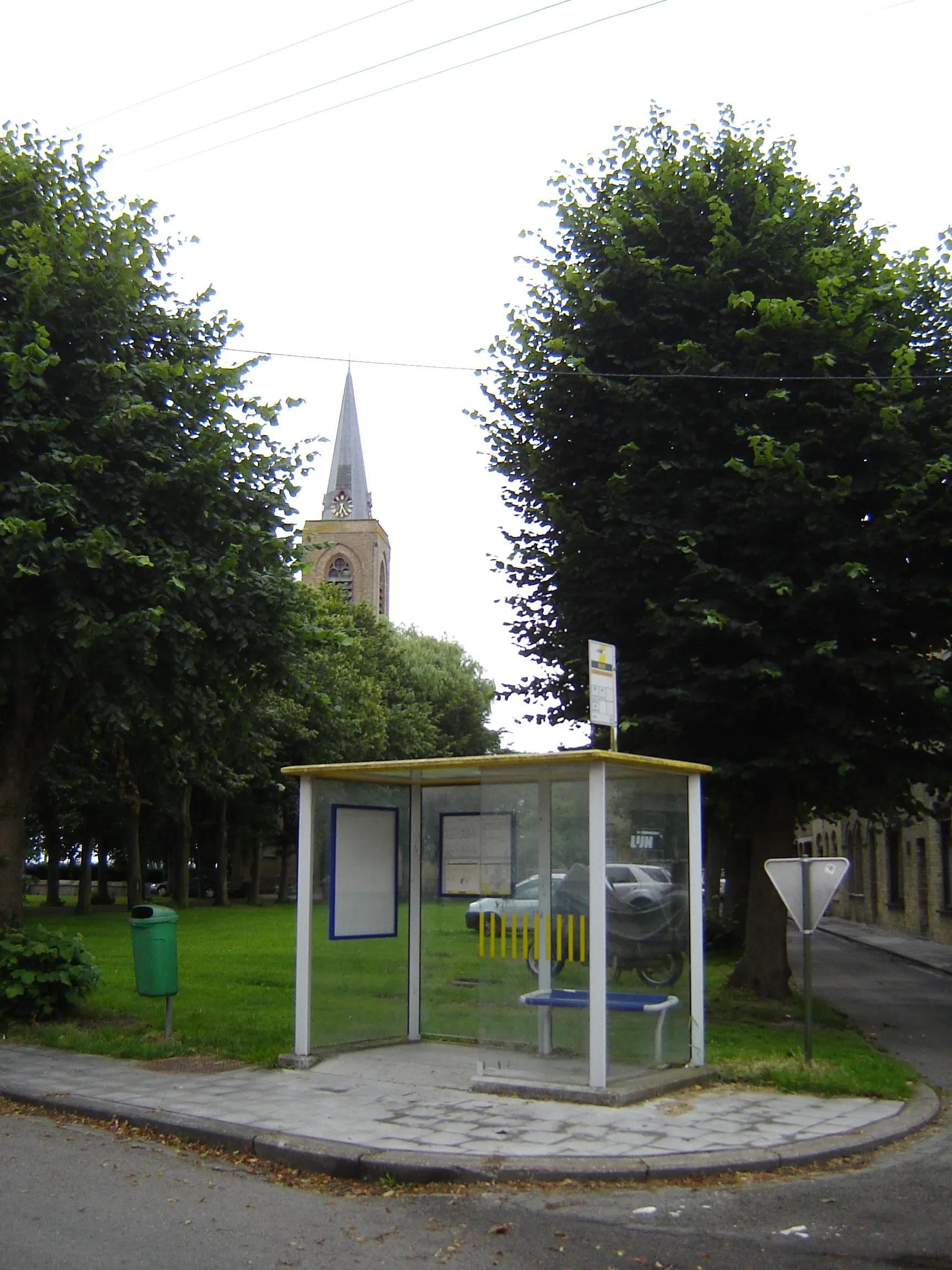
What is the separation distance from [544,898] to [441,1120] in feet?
6.96

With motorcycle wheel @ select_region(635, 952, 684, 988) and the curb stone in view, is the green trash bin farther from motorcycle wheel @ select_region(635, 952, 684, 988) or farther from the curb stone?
motorcycle wheel @ select_region(635, 952, 684, 988)

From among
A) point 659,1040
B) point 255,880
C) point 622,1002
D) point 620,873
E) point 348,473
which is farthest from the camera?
point 348,473

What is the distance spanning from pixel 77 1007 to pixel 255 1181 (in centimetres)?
626

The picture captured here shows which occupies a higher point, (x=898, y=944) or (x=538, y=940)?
(x=538, y=940)

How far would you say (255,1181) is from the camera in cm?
720

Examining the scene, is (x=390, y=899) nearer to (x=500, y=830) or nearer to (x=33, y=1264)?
(x=500, y=830)

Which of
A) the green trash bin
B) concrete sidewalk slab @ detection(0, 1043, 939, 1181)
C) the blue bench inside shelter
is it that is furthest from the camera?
the green trash bin

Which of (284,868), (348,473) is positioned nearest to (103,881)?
(284,868)

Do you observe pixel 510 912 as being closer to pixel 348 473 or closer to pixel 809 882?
pixel 809 882

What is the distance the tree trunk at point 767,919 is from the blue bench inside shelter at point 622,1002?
5556 millimetres

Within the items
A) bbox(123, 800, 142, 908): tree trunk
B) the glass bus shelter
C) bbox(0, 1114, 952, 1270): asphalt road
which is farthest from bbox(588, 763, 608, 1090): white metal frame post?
bbox(123, 800, 142, 908): tree trunk

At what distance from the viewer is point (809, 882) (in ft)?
32.7

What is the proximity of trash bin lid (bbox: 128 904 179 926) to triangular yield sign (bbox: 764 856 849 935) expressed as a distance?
5277 millimetres

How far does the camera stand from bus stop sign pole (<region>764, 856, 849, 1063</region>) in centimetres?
983
